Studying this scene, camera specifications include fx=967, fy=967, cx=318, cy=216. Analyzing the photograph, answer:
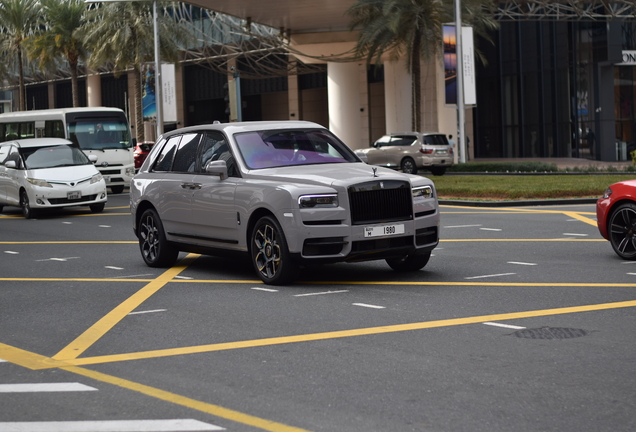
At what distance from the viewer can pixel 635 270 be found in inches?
420

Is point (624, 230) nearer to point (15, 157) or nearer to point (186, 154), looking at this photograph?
point (186, 154)

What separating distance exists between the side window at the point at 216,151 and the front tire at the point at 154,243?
1.09 meters

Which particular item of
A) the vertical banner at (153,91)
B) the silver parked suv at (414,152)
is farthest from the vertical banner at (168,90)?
the silver parked suv at (414,152)

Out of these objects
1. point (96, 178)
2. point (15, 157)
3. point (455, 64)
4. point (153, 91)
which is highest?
point (153, 91)

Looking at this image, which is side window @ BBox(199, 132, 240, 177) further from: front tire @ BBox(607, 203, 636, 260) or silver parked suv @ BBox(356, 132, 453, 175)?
silver parked suv @ BBox(356, 132, 453, 175)

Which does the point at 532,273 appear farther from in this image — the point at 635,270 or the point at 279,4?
the point at 279,4

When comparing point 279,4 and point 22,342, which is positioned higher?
point 279,4

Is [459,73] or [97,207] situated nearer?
[97,207]

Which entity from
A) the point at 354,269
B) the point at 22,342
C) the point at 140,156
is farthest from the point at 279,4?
the point at 22,342

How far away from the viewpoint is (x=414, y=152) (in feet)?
123

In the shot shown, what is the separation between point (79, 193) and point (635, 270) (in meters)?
14.0

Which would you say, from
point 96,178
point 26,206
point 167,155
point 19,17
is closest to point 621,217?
point 167,155

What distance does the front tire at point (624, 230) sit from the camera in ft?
37.6

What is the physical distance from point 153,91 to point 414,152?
13.6 metres
